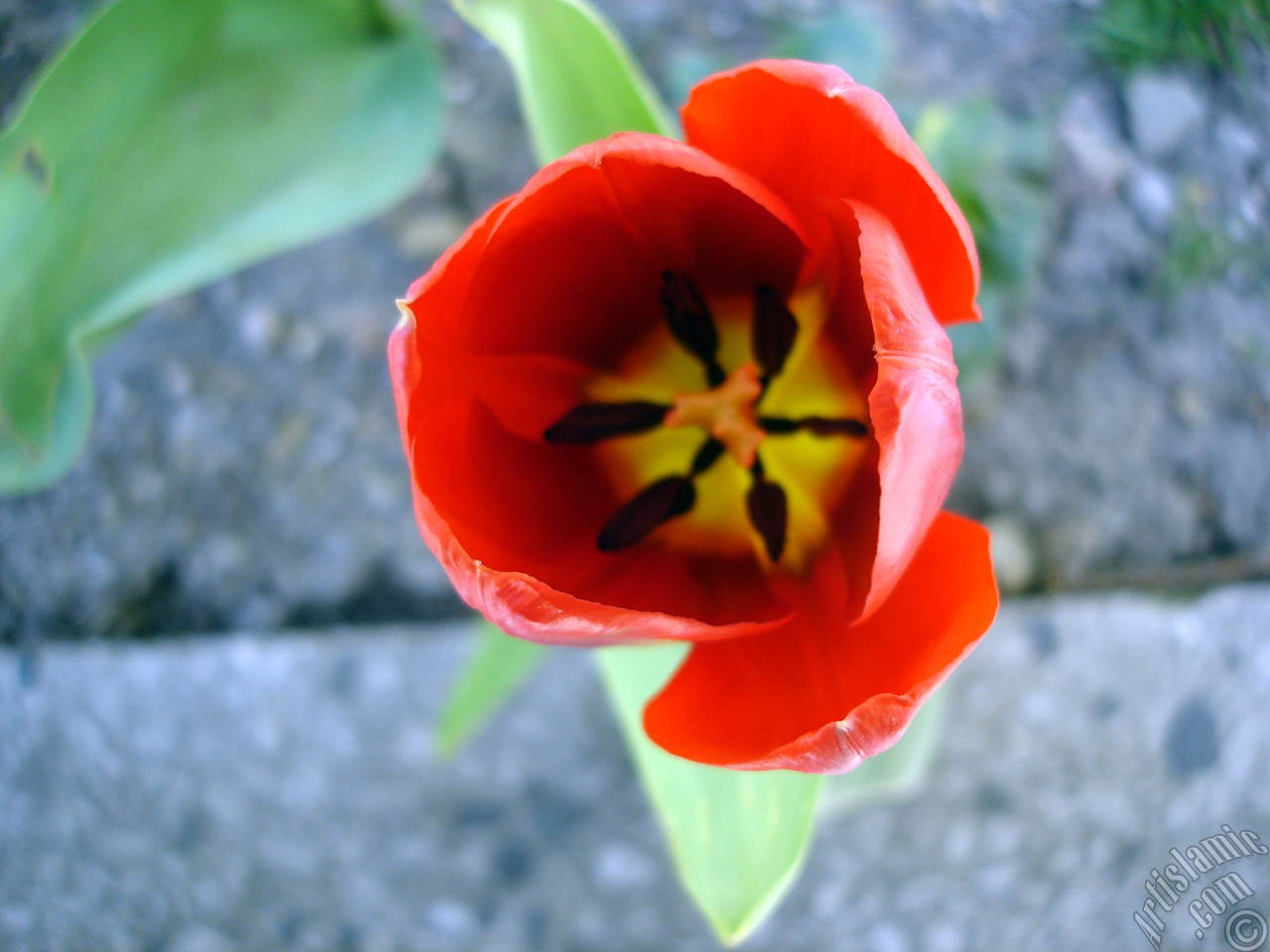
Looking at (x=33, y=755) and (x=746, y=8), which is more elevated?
(x=746, y=8)

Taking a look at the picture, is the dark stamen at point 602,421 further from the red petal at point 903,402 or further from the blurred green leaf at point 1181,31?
the blurred green leaf at point 1181,31

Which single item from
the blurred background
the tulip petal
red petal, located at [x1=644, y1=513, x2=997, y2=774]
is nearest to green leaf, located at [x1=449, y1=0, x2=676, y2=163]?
the tulip petal

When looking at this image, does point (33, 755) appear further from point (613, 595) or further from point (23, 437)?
point (613, 595)

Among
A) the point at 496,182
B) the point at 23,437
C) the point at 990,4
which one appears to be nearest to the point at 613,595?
the point at 23,437

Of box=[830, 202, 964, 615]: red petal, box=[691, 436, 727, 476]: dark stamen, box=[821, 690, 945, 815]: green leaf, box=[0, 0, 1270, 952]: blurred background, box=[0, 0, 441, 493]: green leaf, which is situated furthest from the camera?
box=[0, 0, 1270, 952]: blurred background

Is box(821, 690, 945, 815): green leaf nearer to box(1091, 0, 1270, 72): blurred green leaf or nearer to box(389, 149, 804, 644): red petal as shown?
box(389, 149, 804, 644): red petal

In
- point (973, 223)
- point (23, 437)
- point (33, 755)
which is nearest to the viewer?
point (23, 437)

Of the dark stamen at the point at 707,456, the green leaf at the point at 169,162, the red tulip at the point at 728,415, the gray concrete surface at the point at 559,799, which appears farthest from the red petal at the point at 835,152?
the gray concrete surface at the point at 559,799
